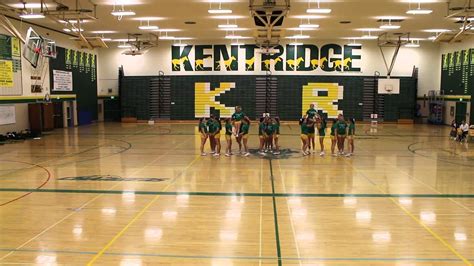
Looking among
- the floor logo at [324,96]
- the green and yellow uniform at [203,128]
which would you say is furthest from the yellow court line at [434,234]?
the floor logo at [324,96]

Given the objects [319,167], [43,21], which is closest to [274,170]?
[319,167]

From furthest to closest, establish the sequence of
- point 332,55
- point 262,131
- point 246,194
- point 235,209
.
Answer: point 332,55 → point 262,131 → point 246,194 → point 235,209

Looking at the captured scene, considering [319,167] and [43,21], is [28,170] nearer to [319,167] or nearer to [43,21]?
[319,167]

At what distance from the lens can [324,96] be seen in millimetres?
33656

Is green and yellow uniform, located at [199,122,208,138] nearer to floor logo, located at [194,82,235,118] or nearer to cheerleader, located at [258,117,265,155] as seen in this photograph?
cheerleader, located at [258,117,265,155]

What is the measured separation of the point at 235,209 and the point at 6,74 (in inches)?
723

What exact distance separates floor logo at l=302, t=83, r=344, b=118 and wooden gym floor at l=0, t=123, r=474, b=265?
1634cm

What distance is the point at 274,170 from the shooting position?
551 inches

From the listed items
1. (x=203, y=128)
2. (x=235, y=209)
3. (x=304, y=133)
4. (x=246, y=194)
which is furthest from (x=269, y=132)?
(x=235, y=209)

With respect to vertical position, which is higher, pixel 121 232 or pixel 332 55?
pixel 332 55

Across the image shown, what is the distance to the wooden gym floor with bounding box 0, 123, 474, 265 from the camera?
6812 millimetres

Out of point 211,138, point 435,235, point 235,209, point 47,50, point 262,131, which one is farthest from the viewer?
point 47,50

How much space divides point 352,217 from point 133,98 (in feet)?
92.7

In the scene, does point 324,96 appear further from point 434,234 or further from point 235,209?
point 434,234
